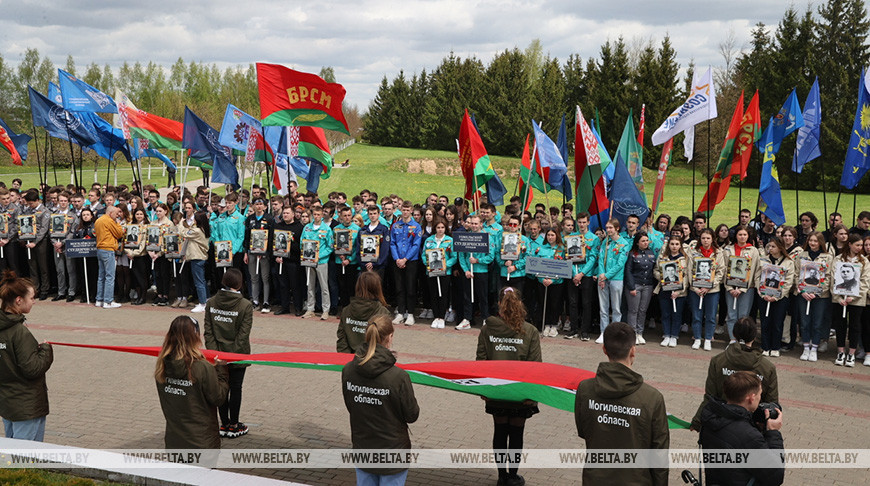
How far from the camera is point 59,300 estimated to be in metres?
16.2

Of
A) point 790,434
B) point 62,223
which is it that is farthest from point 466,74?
point 790,434

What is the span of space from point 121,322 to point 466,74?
67.9 metres

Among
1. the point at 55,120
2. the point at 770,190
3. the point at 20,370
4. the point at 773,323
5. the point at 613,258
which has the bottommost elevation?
the point at 773,323

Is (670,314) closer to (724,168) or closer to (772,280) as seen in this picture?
(772,280)

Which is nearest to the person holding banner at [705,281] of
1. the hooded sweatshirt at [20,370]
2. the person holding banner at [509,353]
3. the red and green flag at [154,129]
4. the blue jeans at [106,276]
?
the person holding banner at [509,353]

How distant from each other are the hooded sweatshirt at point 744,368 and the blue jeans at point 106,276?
1278cm

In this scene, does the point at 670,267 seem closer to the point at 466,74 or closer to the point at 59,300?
the point at 59,300

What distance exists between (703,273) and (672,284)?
534 millimetres

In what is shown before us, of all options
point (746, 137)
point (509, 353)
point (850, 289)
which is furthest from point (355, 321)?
point (746, 137)

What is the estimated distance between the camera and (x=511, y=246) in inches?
530

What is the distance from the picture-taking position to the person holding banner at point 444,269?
13852 mm

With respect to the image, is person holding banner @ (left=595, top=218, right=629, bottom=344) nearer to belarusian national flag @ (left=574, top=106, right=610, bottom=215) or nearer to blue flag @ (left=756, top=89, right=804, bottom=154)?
belarusian national flag @ (left=574, top=106, right=610, bottom=215)

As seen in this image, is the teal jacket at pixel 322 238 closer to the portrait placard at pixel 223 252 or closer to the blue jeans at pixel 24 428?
the portrait placard at pixel 223 252

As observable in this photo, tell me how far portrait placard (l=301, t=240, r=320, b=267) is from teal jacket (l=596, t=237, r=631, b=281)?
5.35 m
